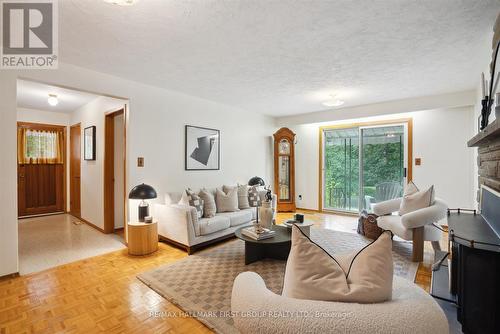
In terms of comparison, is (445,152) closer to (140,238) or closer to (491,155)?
(491,155)

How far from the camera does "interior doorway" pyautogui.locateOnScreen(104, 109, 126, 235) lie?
4117 millimetres

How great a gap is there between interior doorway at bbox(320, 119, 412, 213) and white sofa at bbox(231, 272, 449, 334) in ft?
13.8

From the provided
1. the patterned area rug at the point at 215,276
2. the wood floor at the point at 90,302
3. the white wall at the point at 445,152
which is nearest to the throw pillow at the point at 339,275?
the patterned area rug at the point at 215,276

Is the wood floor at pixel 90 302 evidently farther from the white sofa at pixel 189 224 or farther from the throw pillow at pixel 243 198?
the throw pillow at pixel 243 198

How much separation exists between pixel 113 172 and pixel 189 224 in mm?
2053

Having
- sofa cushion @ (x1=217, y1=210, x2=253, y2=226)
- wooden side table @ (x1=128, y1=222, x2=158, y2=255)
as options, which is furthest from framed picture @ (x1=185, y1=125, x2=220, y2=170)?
wooden side table @ (x1=128, y1=222, x2=158, y2=255)

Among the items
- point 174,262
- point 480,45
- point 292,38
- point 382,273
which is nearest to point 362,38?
point 292,38

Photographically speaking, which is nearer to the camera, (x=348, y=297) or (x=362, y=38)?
(x=348, y=297)

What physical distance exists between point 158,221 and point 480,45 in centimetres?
442

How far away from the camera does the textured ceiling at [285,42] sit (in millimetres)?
1860

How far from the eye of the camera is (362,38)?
229 centimetres

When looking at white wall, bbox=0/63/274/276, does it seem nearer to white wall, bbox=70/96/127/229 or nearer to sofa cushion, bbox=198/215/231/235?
white wall, bbox=70/96/127/229

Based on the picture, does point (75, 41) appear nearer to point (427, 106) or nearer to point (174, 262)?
A: point (174, 262)

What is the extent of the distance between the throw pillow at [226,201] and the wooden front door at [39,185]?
433cm
